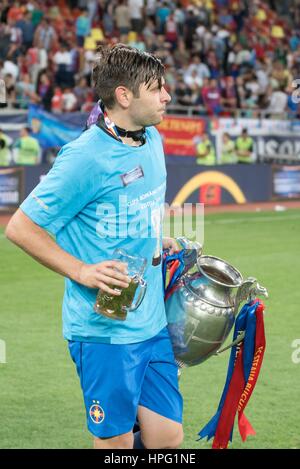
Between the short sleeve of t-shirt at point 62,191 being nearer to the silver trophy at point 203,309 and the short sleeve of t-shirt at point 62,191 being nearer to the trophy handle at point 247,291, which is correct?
the silver trophy at point 203,309

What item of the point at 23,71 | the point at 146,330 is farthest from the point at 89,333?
the point at 23,71

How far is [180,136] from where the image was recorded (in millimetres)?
23859

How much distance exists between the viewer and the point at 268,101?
94.4 feet

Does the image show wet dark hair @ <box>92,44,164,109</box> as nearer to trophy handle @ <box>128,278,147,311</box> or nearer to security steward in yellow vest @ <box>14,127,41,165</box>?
trophy handle @ <box>128,278,147,311</box>

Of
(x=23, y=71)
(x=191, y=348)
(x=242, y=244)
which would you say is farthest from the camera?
(x=23, y=71)

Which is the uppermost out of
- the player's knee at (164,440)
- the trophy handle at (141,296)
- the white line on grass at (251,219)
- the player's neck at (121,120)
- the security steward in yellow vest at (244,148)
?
the player's neck at (121,120)

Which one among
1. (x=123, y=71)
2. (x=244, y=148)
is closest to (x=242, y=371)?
(x=123, y=71)

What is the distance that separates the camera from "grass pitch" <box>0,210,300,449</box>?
6500mm

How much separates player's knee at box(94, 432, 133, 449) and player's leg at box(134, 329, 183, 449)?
155 millimetres

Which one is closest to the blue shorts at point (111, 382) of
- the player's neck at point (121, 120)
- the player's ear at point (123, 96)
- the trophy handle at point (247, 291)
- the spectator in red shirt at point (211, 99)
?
the trophy handle at point (247, 291)

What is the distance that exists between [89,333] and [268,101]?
25093 mm

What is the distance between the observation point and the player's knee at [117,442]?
443 cm

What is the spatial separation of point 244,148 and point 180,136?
1.82 m

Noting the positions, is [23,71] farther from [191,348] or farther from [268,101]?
[191,348]
